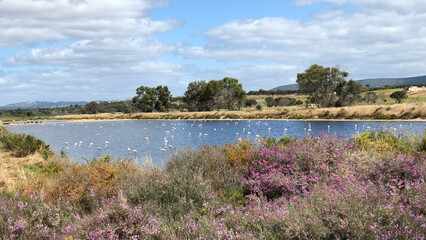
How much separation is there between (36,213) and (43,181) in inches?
184

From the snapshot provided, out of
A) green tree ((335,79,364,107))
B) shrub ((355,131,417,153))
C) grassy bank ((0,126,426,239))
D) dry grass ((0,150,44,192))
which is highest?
green tree ((335,79,364,107))

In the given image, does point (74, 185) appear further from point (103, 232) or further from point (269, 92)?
point (269, 92)

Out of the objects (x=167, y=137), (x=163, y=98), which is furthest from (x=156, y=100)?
(x=167, y=137)

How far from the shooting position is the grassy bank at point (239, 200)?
452cm

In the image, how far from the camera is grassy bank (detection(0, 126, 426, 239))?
4.52 metres

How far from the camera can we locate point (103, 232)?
467 centimetres

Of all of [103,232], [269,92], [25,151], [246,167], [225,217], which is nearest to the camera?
[103,232]

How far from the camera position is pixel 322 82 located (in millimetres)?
75688

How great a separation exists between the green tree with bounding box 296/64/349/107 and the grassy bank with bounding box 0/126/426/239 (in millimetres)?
69176

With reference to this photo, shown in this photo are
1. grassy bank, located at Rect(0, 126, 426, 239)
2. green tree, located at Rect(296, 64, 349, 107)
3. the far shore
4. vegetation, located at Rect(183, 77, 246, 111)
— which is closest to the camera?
grassy bank, located at Rect(0, 126, 426, 239)

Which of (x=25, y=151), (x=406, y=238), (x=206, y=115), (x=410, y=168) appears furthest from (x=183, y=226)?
(x=206, y=115)

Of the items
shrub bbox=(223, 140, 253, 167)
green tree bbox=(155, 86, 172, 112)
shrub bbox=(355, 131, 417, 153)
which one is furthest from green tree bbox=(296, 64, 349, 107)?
shrub bbox=(223, 140, 253, 167)

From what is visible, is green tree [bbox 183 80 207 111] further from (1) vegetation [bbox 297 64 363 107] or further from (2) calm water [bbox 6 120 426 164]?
(2) calm water [bbox 6 120 426 164]

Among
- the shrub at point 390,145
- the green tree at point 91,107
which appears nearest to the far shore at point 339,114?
the shrub at point 390,145
